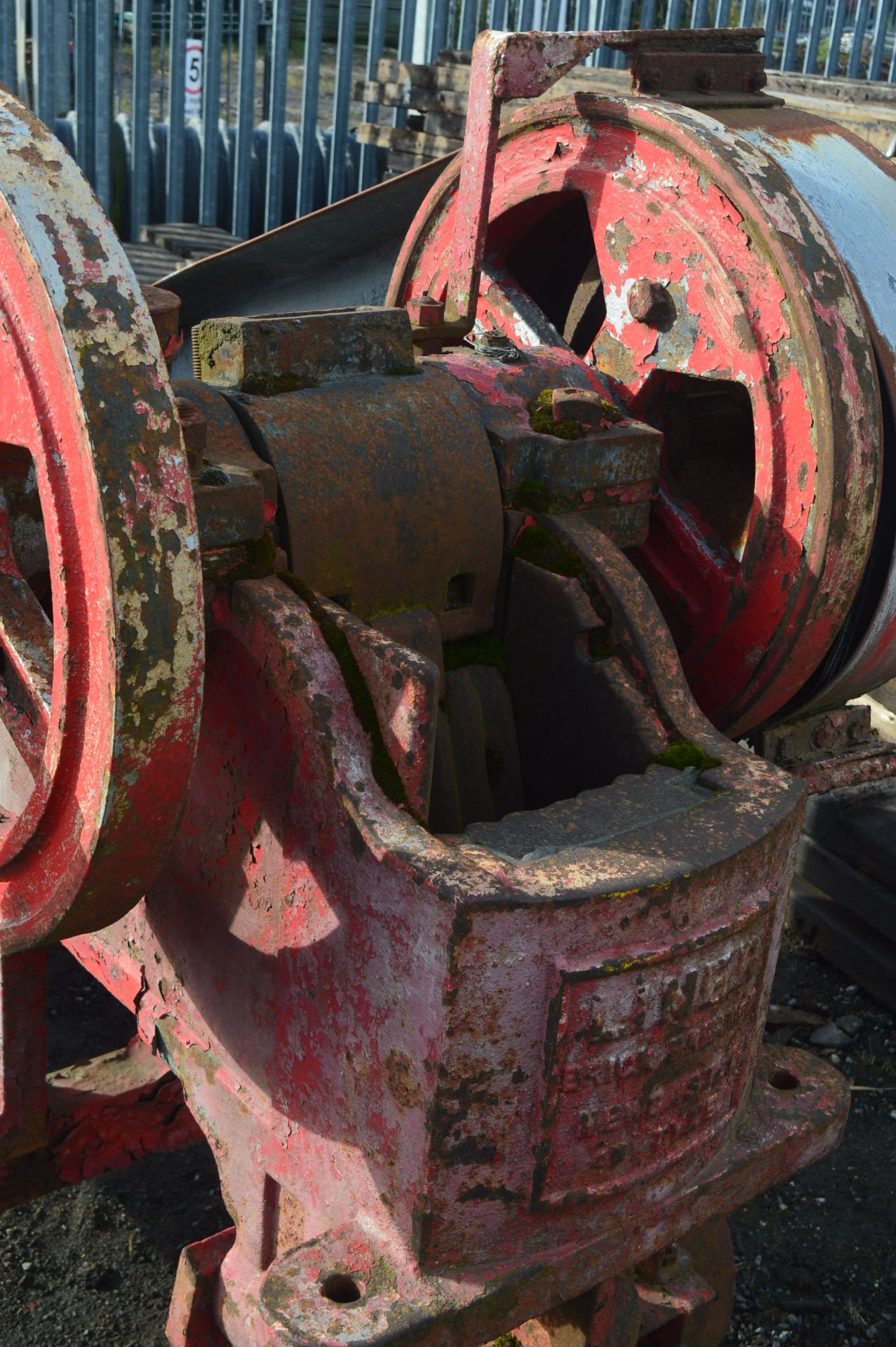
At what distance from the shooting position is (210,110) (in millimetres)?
5570

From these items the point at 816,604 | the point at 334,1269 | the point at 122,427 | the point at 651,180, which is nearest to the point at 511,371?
the point at 651,180

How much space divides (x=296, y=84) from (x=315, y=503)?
13138 mm

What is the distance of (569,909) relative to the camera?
5.12 feet

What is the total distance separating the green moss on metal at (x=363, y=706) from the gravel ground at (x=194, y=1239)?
120cm

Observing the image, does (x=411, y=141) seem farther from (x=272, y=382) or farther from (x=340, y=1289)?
(x=340, y=1289)

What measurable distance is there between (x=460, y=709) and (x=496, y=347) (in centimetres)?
63

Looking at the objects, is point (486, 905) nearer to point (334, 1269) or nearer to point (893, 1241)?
point (334, 1269)

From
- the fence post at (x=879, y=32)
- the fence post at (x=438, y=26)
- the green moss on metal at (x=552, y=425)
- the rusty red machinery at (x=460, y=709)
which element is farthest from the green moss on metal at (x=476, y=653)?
the fence post at (x=879, y=32)

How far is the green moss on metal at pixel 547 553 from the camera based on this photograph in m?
2.12

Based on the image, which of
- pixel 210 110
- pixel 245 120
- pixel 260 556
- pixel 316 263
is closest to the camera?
pixel 260 556

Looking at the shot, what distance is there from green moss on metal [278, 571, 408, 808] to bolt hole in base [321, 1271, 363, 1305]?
55 cm

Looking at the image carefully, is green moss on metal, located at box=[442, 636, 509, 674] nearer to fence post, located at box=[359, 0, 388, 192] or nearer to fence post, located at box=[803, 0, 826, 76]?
fence post, located at box=[359, 0, 388, 192]

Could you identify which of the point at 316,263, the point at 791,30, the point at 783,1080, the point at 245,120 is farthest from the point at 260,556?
the point at 791,30

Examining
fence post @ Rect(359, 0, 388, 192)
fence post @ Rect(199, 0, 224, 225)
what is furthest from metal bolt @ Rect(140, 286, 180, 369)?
fence post @ Rect(359, 0, 388, 192)
